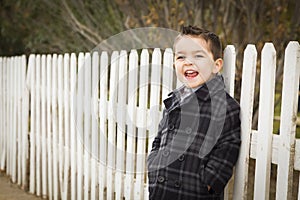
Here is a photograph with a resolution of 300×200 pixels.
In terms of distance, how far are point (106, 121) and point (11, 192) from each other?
7.77ft

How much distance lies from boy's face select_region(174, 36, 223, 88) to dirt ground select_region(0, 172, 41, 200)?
3558mm

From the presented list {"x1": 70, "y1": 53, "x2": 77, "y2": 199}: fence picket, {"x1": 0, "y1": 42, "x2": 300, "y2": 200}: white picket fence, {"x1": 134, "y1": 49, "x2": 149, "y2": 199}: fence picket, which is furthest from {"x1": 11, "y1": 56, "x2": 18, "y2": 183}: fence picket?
{"x1": 134, "y1": 49, "x2": 149, "y2": 199}: fence picket

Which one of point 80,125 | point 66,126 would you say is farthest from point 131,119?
point 66,126

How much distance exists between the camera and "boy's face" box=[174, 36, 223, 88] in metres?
2.43

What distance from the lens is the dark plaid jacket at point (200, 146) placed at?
7.62 feet

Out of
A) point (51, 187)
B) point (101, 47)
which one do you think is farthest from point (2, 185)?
point (101, 47)

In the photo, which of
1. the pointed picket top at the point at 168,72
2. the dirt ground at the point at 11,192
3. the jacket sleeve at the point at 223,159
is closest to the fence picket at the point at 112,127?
the pointed picket top at the point at 168,72

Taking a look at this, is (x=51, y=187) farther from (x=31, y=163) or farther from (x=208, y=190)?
(x=208, y=190)

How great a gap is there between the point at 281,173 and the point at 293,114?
33 centimetres

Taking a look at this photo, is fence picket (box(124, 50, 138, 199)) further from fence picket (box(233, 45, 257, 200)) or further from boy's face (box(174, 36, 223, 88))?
→ fence picket (box(233, 45, 257, 200))

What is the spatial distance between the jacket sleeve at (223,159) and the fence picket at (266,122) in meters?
0.15

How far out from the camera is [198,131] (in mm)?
2377

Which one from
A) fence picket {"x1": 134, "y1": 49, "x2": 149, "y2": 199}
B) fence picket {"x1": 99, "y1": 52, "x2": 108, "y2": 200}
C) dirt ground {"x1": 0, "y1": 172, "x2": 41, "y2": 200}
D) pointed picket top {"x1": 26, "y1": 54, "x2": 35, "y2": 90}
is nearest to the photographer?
fence picket {"x1": 134, "y1": 49, "x2": 149, "y2": 199}

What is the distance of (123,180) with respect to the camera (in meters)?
3.77
